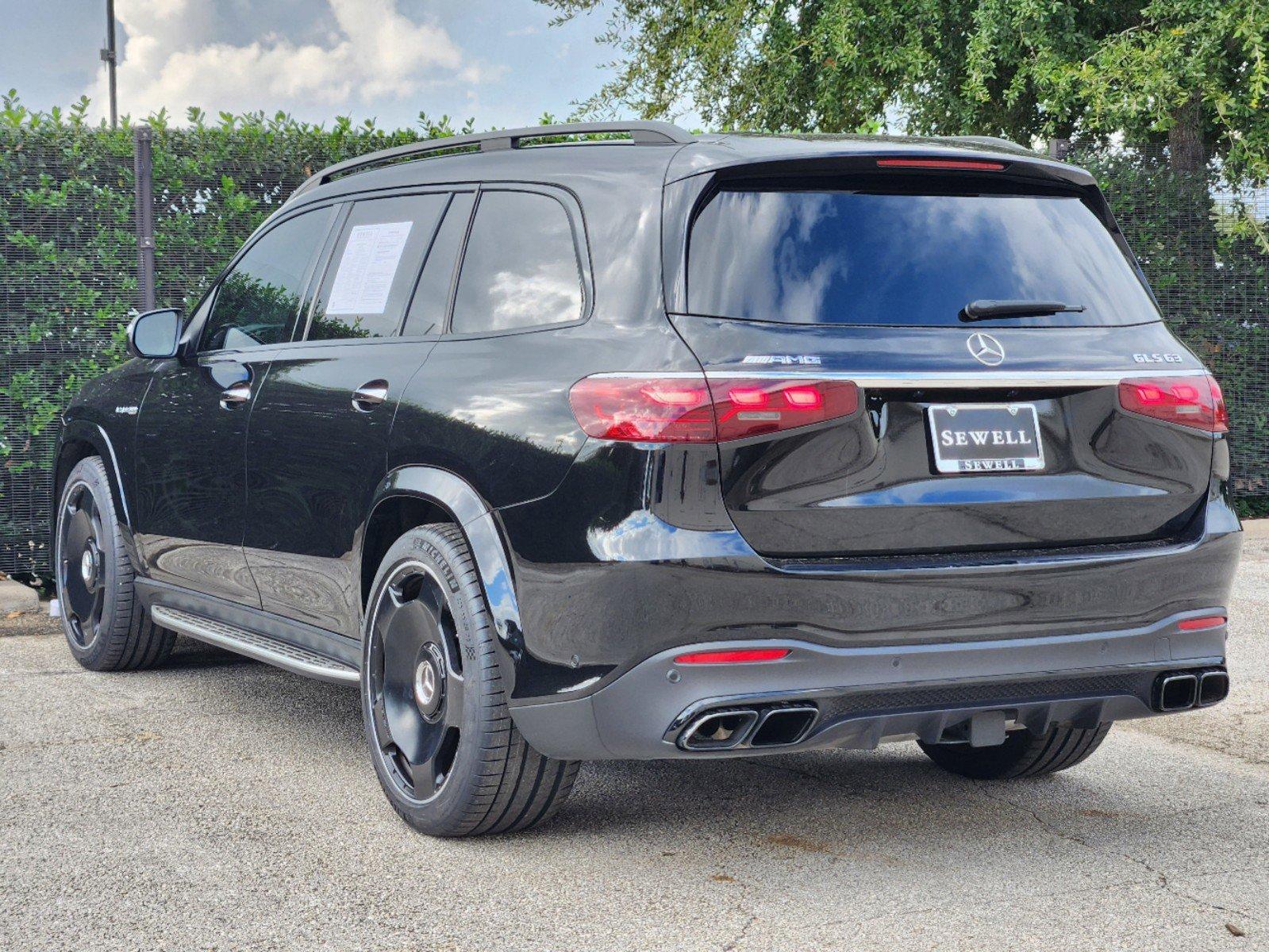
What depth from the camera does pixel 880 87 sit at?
16719mm

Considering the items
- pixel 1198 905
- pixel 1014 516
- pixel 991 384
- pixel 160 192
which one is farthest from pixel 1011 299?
pixel 160 192

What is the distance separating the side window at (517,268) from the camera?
4.10 meters

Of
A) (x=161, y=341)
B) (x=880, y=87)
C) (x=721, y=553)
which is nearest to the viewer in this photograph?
(x=721, y=553)

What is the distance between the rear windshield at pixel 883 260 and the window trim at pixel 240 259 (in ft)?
6.27

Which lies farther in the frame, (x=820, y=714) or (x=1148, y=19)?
(x=1148, y=19)

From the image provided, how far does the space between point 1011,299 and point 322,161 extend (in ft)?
20.9

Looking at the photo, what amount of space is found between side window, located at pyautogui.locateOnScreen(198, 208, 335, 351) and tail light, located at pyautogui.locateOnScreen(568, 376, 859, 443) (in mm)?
2080

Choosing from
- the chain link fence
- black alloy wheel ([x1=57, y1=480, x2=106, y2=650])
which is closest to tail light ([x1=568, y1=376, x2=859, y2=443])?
black alloy wheel ([x1=57, y1=480, x2=106, y2=650])

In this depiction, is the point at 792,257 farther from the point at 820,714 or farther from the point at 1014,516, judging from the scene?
the point at 820,714

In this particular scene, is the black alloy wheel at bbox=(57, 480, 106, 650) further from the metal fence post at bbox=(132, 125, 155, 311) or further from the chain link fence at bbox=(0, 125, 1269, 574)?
the metal fence post at bbox=(132, 125, 155, 311)

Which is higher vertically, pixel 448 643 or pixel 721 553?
pixel 721 553

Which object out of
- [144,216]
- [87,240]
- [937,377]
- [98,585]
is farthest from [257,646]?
[87,240]

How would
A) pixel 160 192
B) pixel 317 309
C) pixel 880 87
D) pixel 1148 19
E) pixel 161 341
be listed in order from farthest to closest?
1. pixel 880 87
2. pixel 1148 19
3. pixel 160 192
4. pixel 161 341
5. pixel 317 309

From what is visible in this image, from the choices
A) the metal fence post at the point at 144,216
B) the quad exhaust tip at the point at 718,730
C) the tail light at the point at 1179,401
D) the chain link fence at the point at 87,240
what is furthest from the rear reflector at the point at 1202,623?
the metal fence post at the point at 144,216
